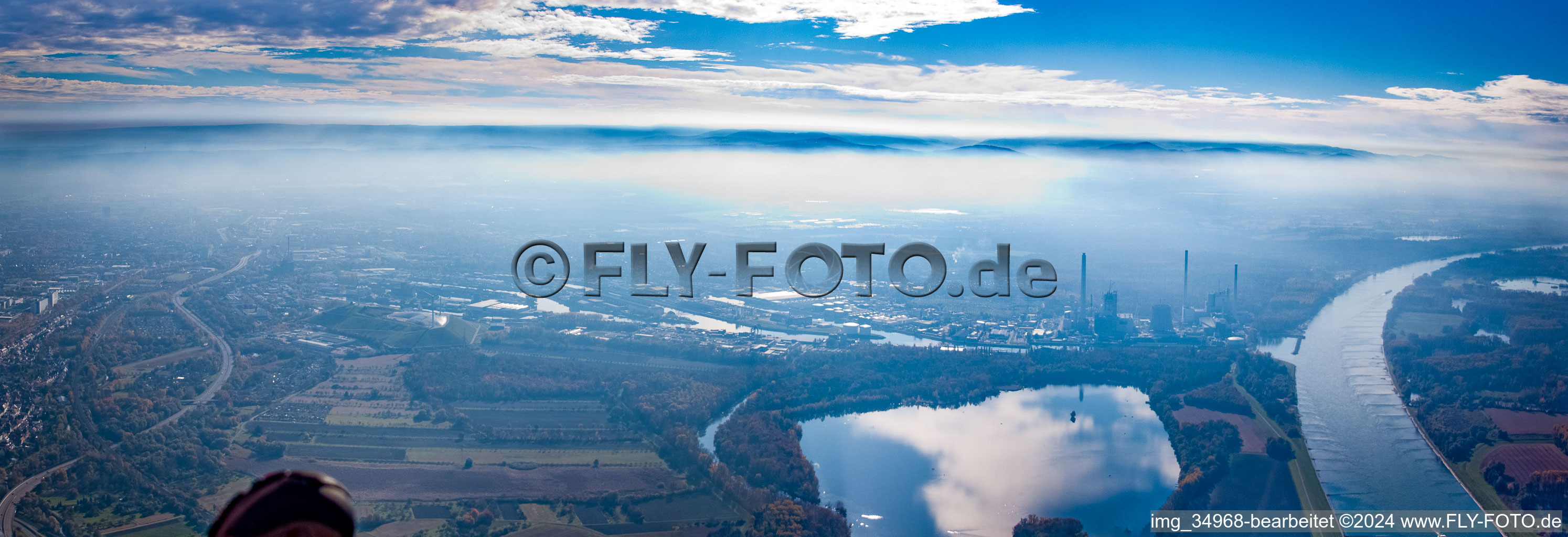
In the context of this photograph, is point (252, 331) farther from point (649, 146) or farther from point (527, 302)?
point (649, 146)

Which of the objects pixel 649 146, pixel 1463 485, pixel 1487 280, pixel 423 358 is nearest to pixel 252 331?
pixel 423 358

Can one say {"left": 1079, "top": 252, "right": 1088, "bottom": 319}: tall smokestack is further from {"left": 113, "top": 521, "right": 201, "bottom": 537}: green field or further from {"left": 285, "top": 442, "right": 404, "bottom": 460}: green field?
{"left": 113, "top": 521, "right": 201, "bottom": 537}: green field

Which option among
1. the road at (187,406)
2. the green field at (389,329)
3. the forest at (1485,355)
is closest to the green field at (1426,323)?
the forest at (1485,355)

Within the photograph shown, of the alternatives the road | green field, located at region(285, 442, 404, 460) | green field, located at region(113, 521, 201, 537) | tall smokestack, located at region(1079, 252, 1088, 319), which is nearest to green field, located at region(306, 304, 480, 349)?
the road

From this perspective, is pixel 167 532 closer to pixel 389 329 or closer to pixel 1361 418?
pixel 389 329

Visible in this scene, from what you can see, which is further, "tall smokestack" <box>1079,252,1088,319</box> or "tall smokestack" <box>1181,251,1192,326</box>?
"tall smokestack" <box>1181,251,1192,326</box>

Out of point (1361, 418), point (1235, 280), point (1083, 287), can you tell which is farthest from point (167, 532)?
point (1235, 280)
